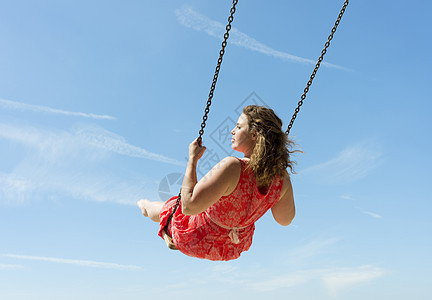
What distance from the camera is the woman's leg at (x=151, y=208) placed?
15.7 ft

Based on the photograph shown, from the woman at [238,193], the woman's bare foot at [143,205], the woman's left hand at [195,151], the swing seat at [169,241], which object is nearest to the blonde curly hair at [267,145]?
the woman at [238,193]

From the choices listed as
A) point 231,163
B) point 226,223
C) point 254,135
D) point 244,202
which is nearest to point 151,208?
point 226,223

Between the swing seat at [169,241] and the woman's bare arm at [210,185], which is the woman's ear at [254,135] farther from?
the swing seat at [169,241]

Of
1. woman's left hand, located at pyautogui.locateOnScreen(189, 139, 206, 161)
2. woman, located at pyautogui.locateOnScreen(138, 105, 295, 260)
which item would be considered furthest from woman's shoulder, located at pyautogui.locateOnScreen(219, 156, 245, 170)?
woman's left hand, located at pyautogui.locateOnScreen(189, 139, 206, 161)

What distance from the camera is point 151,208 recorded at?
4852 mm

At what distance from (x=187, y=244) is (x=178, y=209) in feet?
1.24

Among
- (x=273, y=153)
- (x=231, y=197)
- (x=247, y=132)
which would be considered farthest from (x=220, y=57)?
(x=231, y=197)

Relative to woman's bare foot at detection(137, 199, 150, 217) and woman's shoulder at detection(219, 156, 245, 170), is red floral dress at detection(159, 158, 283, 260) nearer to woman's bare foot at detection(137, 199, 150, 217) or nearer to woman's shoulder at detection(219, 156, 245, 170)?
woman's shoulder at detection(219, 156, 245, 170)

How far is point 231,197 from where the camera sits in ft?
13.1

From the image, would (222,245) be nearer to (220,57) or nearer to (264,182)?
(264,182)

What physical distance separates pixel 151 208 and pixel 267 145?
5.05 ft

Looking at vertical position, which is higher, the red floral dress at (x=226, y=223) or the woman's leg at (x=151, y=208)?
the red floral dress at (x=226, y=223)

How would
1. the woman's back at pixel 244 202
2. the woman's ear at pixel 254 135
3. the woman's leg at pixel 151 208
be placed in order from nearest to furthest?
the woman's back at pixel 244 202 < the woman's ear at pixel 254 135 < the woman's leg at pixel 151 208

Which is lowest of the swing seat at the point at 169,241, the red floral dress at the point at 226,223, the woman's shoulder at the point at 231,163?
the swing seat at the point at 169,241
